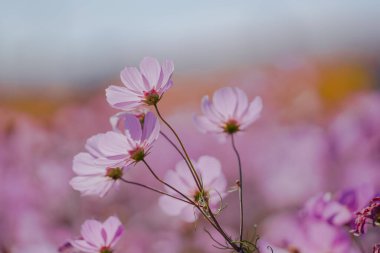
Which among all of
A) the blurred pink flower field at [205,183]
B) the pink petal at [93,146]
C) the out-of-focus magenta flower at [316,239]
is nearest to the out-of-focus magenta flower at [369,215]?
the blurred pink flower field at [205,183]

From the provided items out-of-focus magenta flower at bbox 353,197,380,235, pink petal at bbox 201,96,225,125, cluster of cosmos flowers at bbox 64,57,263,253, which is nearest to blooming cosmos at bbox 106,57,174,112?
cluster of cosmos flowers at bbox 64,57,263,253

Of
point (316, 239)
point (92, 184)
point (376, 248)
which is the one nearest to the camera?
point (376, 248)

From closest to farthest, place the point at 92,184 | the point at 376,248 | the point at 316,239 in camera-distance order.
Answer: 1. the point at 376,248
2. the point at 92,184
3. the point at 316,239

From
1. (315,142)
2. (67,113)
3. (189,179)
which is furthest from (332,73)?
(189,179)

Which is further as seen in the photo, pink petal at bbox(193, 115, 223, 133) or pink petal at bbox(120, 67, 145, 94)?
pink petal at bbox(193, 115, 223, 133)

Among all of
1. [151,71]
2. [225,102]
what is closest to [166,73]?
[151,71]

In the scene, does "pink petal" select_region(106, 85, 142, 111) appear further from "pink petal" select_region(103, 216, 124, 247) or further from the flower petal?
"pink petal" select_region(103, 216, 124, 247)

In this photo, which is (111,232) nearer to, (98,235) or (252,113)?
(98,235)

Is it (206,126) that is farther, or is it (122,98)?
(206,126)

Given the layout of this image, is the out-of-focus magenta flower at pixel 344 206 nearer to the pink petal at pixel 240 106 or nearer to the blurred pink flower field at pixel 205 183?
the blurred pink flower field at pixel 205 183
